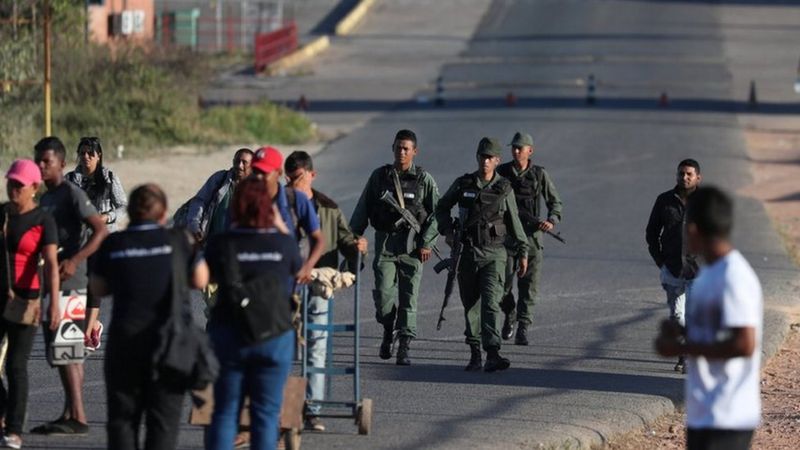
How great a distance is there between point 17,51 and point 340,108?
1342cm

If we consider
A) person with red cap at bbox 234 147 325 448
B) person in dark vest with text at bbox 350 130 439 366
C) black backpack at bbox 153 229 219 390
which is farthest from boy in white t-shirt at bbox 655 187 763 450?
person in dark vest with text at bbox 350 130 439 366

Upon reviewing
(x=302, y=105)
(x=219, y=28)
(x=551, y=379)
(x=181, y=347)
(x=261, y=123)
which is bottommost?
(x=551, y=379)

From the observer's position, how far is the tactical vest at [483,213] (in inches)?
472

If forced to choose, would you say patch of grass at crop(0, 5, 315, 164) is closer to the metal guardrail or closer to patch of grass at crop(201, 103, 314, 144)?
patch of grass at crop(201, 103, 314, 144)

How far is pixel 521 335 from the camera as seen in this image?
13516 millimetres

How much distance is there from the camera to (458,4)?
67.6m

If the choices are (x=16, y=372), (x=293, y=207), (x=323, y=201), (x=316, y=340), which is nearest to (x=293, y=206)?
(x=293, y=207)

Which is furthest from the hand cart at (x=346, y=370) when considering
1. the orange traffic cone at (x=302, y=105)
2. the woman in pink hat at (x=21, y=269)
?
the orange traffic cone at (x=302, y=105)

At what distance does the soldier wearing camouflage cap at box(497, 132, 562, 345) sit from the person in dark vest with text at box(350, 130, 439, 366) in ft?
4.57

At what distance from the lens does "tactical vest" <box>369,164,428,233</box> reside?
12055 millimetres

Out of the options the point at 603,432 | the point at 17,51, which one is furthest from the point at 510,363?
the point at 17,51

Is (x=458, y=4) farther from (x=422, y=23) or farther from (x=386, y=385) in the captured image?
(x=386, y=385)

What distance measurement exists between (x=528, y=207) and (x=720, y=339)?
7.07m

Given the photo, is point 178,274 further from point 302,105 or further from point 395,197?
point 302,105
